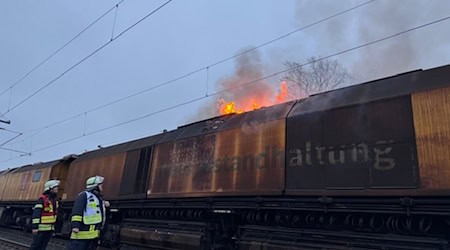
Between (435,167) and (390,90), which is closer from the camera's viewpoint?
(435,167)

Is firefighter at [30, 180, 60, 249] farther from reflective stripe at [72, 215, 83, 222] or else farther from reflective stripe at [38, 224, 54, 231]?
reflective stripe at [72, 215, 83, 222]

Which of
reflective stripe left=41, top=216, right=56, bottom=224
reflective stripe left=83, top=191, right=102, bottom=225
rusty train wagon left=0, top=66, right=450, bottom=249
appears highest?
rusty train wagon left=0, top=66, right=450, bottom=249

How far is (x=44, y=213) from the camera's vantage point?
27.4 ft

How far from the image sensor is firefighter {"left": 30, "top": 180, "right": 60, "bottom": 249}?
26.5 ft

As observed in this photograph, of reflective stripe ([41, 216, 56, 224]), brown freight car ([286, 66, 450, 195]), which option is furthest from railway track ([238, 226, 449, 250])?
reflective stripe ([41, 216, 56, 224])

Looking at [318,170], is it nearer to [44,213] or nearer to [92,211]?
[92,211]

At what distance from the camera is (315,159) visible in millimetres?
6832

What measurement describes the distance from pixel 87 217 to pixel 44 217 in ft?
8.76

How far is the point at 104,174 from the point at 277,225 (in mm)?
8752

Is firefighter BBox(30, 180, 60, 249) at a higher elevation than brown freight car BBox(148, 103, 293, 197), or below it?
below

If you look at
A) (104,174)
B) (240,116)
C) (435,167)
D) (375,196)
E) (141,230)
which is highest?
(240,116)

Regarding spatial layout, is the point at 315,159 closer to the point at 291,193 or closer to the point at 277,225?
the point at 291,193

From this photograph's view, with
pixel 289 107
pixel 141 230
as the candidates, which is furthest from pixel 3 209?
pixel 289 107

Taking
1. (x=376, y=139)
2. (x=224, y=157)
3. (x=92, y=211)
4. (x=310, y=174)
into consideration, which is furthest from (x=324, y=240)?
(x=92, y=211)
